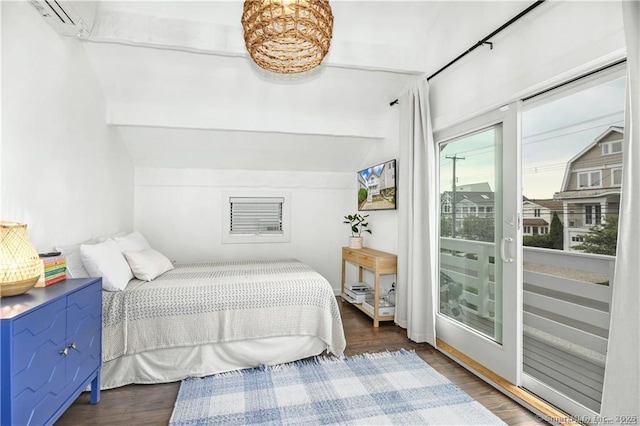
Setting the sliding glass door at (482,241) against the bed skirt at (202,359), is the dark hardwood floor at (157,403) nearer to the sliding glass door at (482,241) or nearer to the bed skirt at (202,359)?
the bed skirt at (202,359)

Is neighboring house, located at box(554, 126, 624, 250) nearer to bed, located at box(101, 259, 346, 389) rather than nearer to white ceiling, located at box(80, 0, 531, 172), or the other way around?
white ceiling, located at box(80, 0, 531, 172)

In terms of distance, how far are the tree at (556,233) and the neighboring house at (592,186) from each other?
1.2 inches

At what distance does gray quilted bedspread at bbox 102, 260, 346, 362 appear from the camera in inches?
90.2

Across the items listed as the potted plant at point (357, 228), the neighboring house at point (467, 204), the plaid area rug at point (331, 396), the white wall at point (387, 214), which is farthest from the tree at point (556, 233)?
the potted plant at point (357, 228)

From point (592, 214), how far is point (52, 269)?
9.88ft

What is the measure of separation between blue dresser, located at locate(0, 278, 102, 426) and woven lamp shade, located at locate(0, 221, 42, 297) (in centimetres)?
5

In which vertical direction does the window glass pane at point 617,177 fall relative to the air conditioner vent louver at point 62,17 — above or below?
below

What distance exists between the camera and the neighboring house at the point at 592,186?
1.82 m

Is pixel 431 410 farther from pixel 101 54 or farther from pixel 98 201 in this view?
pixel 101 54

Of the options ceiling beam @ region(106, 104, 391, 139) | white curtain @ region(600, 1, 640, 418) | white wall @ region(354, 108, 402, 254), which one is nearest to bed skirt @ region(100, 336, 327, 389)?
white wall @ region(354, 108, 402, 254)

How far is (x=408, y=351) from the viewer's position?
2814mm

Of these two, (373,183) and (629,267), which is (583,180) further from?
(373,183)

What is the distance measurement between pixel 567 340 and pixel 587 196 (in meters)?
0.96

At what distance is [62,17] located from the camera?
211cm
